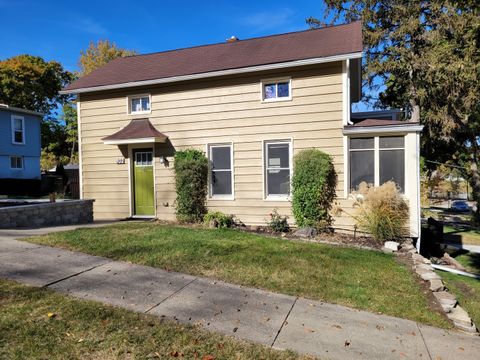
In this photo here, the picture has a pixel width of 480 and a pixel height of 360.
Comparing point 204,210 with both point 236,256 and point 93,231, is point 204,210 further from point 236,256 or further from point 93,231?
point 236,256

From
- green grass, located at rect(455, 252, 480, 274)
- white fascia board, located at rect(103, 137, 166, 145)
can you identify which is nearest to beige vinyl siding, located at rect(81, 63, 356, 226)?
white fascia board, located at rect(103, 137, 166, 145)

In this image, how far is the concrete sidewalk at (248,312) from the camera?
3.65 meters

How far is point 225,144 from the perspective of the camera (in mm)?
10547

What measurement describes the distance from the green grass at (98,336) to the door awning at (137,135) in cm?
685

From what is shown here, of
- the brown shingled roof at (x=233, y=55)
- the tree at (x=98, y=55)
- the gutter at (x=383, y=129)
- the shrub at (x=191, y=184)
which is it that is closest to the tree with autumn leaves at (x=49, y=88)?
the tree at (x=98, y=55)

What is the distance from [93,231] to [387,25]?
17.4 m

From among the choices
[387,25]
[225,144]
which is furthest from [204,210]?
[387,25]

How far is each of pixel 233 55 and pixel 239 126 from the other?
101 inches

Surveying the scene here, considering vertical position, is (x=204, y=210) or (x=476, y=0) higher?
(x=476, y=0)

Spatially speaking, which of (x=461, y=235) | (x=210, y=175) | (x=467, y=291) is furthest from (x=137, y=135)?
(x=461, y=235)

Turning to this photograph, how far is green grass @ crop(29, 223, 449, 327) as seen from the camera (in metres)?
4.96

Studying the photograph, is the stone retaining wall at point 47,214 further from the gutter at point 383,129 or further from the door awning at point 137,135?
the gutter at point 383,129

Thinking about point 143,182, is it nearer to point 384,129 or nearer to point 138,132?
point 138,132

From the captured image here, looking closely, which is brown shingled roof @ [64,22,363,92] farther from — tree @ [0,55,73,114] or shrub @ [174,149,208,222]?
tree @ [0,55,73,114]
